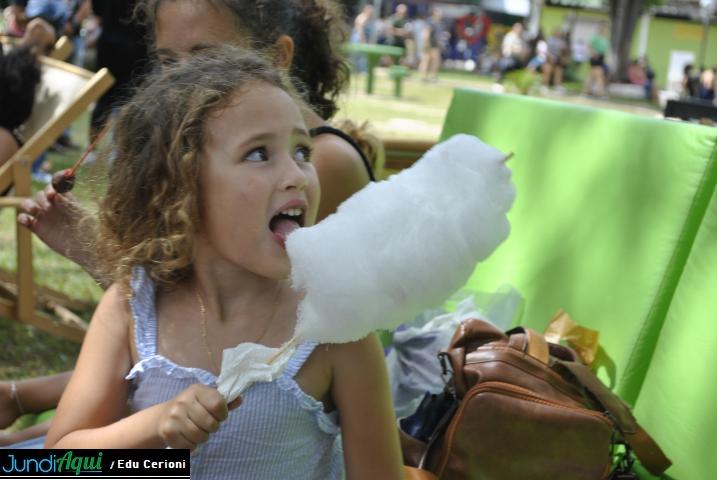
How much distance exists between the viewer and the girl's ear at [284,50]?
2078mm

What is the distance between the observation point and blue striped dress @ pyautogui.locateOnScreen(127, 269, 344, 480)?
1435mm

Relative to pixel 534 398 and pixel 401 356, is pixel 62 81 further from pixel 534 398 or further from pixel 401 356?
pixel 534 398

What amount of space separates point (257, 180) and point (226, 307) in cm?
26

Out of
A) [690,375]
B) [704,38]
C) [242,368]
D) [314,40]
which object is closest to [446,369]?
[690,375]

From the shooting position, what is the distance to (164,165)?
1.50 metres

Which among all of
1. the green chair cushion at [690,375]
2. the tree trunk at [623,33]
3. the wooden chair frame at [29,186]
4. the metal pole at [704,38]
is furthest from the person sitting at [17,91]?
the metal pole at [704,38]

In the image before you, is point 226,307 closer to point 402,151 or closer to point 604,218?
point 604,218

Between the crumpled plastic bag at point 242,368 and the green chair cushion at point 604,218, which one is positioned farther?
the green chair cushion at point 604,218

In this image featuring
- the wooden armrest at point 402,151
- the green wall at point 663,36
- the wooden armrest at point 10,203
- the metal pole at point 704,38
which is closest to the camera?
the wooden armrest at point 10,203

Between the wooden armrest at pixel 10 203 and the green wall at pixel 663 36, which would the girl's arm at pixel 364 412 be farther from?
the green wall at pixel 663 36

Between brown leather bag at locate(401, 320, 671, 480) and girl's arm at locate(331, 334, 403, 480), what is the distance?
372 mm

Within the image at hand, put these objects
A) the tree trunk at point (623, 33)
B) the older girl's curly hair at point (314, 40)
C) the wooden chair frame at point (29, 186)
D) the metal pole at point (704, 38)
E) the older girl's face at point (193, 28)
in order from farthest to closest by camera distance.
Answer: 1. the metal pole at point (704, 38)
2. the tree trunk at point (623, 33)
3. the wooden chair frame at point (29, 186)
4. the older girl's curly hair at point (314, 40)
5. the older girl's face at point (193, 28)

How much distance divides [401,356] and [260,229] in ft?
3.68

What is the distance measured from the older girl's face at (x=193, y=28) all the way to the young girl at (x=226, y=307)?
51 cm
